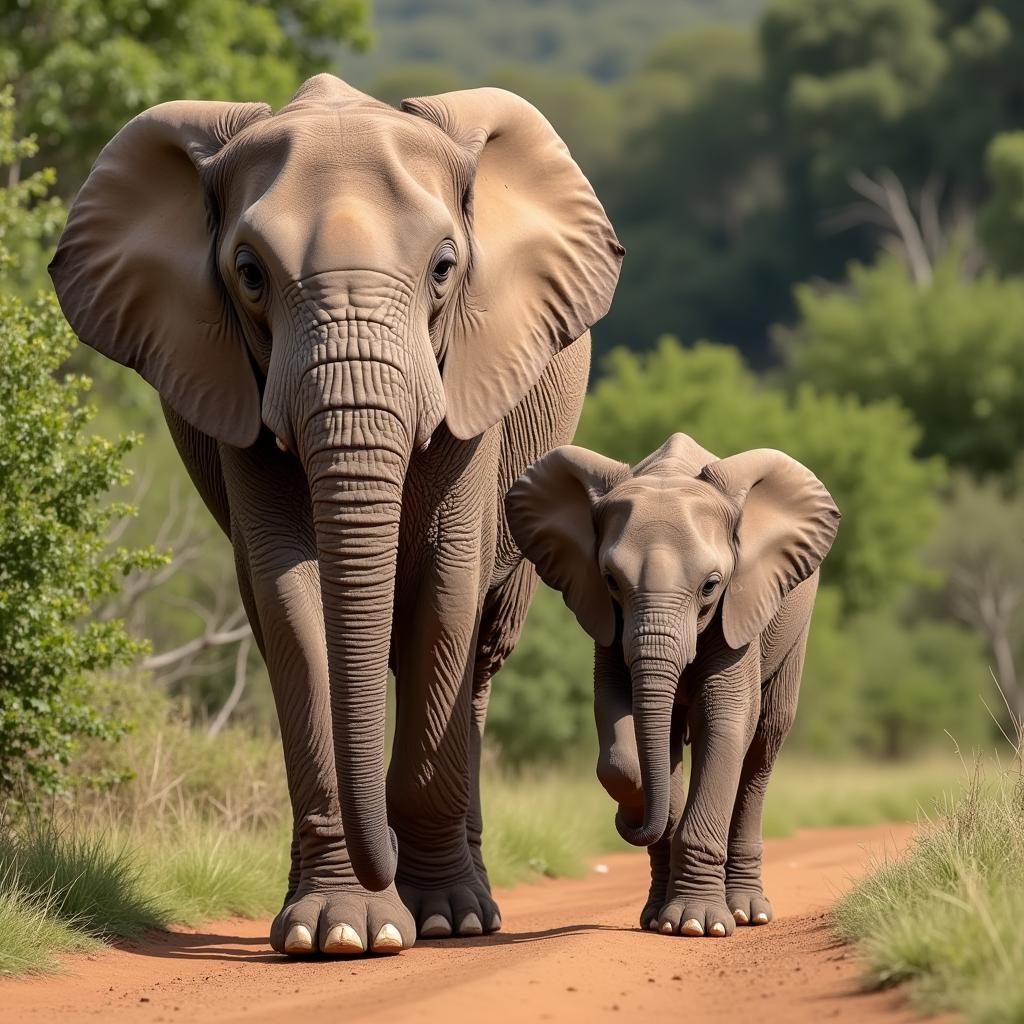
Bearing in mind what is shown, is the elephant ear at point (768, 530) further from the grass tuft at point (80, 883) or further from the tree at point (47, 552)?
the tree at point (47, 552)

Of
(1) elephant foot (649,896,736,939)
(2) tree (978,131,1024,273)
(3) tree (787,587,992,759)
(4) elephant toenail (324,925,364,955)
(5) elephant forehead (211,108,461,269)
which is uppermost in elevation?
(2) tree (978,131,1024,273)

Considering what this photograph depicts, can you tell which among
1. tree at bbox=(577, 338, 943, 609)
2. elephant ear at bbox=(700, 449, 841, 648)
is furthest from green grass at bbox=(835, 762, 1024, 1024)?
tree at bbox=(577, 338, 943, 609)

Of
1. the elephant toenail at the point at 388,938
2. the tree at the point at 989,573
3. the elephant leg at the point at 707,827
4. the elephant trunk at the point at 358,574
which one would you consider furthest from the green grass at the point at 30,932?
the tree at the point at 989,573

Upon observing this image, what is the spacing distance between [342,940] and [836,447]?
27409 mm

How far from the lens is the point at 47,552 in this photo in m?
11.1

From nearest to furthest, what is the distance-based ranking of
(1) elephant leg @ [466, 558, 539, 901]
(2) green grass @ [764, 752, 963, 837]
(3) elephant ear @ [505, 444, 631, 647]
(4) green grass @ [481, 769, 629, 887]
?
1. (3) elephant ear @ [505, 444, 631, 647]
2. (1) elephant leg @ [466, 558, 539, 901]
3. (4) green grass @ [481, 769, 629, 887]
4. (2) green grass @ [764, 752, 963, 837]

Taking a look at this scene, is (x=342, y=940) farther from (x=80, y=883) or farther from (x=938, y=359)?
(x=938, y=359)

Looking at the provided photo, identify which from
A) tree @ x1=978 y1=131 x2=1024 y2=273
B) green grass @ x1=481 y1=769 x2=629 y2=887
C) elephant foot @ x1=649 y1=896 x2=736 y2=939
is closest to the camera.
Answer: elephant foot @ x1=649 y1=896 x2=736 y2=939

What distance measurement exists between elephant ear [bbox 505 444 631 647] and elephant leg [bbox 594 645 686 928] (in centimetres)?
25

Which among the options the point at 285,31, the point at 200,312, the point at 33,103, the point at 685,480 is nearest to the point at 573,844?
the point at 685,480

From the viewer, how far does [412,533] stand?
9000 millimetres

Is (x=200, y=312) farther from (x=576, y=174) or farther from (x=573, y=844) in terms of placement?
(x=573, y=844)

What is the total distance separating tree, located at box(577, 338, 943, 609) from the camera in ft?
113

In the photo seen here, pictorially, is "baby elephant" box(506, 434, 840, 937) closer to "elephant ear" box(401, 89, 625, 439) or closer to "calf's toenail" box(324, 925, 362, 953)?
"elephant ear" box(401, 89, 625, 439)
